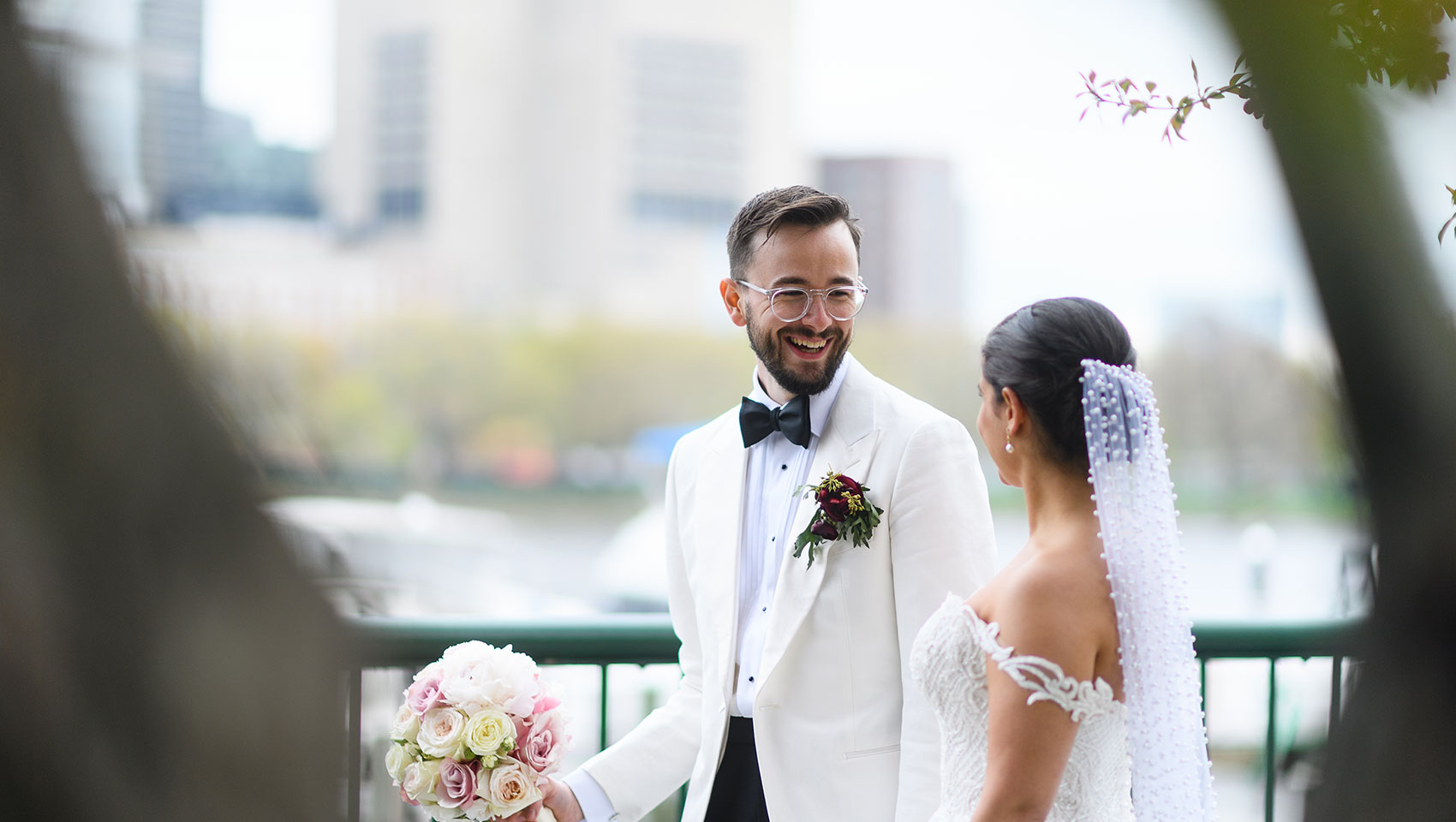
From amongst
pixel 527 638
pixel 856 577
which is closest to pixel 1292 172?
pixel 856 577

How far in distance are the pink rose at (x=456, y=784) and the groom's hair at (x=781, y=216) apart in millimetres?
1103

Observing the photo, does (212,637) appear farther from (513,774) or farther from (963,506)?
(963,506)

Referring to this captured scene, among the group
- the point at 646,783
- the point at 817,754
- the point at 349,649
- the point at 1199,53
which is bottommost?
the point at 646,783

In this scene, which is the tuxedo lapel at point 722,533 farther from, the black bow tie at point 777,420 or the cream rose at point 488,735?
the cream rose at point 488,735

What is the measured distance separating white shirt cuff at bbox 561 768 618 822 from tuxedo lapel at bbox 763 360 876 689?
20.5 inches

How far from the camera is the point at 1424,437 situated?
1707mm

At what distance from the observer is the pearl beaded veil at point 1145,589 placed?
190 centimetres

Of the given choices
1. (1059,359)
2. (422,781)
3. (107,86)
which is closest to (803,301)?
(1059,359)

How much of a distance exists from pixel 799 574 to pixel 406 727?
79 cm

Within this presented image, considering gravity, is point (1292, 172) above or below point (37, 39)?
below

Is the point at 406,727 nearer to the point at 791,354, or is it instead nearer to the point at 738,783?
the point at 738,783

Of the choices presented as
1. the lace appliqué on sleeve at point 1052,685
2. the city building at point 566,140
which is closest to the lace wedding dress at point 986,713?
the lace appliqué on sleeve at point 1052,685

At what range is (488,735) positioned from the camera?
222cm

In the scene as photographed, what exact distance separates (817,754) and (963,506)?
0.54 m
